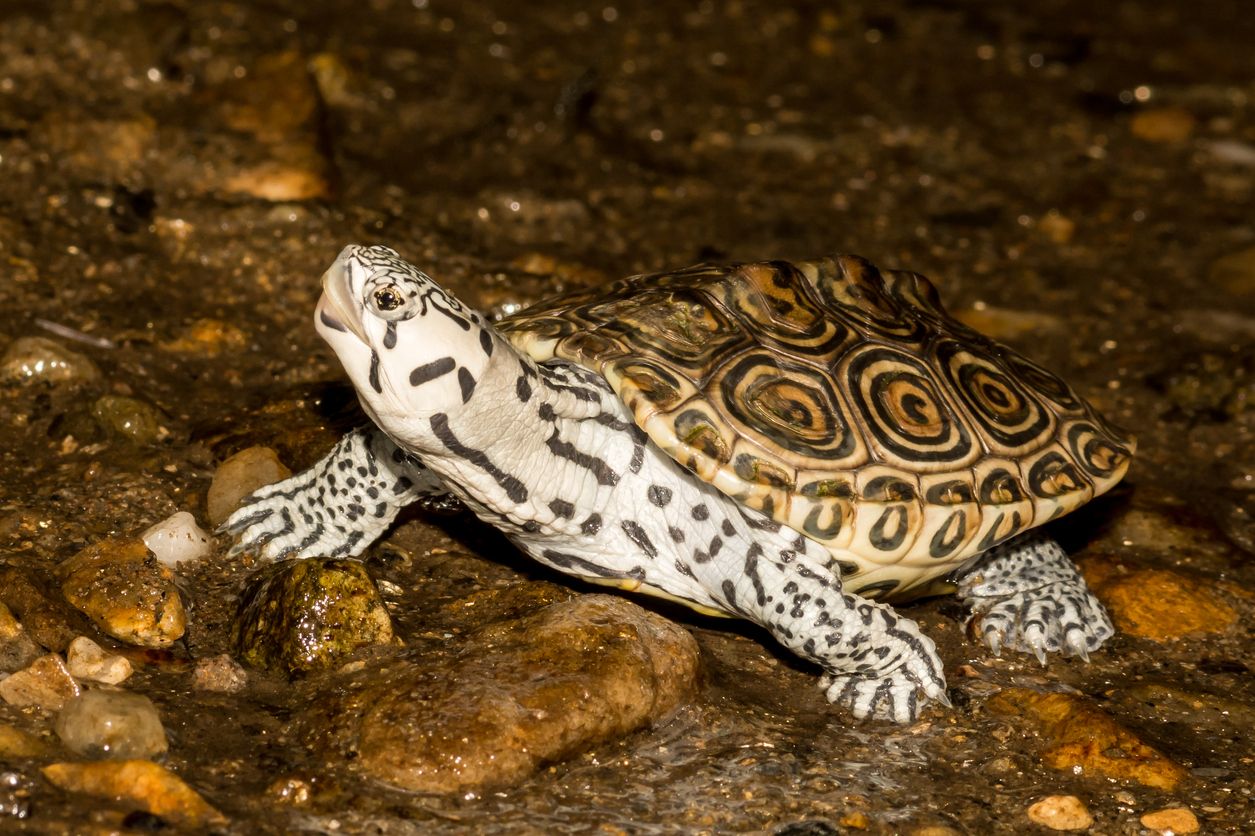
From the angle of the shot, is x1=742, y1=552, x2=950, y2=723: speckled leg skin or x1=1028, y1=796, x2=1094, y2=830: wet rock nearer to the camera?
x1=1028, y1=796, x2=1094, y2=830: wet rock

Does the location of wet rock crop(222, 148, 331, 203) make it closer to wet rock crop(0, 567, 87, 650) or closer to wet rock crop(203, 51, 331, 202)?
wet rock crop(203, 51, 331, 202)

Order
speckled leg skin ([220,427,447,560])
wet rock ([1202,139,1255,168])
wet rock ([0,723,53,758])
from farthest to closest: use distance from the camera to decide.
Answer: wet rock ([1202,139,1255,168]) → speckled leg skin ([220,427,447,560]) → wet rock ([0,723,53,758])

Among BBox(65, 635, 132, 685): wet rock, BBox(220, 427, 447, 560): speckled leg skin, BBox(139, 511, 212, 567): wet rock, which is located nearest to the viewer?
BBox(65, 635, 132, 685): wet rock

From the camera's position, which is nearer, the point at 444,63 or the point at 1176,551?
the point at 1176,551

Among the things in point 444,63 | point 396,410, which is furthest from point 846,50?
point 396,410

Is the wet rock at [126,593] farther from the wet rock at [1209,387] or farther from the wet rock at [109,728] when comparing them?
the wet rock at [1209,387]

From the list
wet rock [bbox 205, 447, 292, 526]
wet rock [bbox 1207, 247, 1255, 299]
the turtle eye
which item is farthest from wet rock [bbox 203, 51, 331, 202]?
wet rock [bbox 1207, 247, 1255, 299]

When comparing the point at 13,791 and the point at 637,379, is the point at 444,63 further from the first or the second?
the point at 13,791
